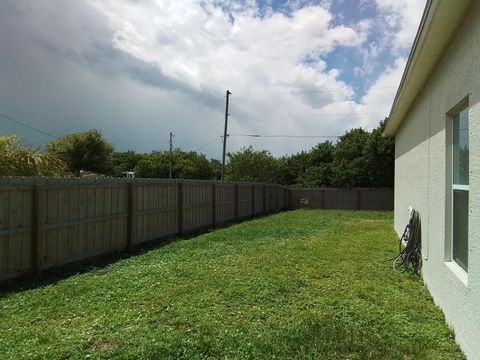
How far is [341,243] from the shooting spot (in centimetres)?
1062

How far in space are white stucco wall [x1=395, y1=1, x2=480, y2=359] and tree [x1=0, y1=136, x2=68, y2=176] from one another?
302 inches

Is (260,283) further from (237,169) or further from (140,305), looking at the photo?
(237,169)

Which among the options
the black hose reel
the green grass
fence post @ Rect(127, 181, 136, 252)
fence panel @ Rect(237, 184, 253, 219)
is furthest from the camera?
fence panel @ Rect(237, 184, 253, 219)

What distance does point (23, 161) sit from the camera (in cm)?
917

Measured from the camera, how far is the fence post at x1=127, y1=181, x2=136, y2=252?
953 cm

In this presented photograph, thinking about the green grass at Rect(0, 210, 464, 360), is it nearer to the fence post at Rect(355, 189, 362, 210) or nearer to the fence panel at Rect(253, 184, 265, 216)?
the fence panel at Rect(253, 184, 265, 216)

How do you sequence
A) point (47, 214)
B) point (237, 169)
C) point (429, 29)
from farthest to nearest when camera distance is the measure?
point (237, 169)
point (47, 214)
point (429, 29)

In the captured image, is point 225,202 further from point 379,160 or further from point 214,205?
point 379,160

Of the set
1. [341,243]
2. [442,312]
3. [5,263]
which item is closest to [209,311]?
[442,312]

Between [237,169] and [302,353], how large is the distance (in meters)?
30.4

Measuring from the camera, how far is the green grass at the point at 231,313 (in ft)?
12.3

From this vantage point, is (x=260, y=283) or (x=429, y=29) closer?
(x=429, y=29)

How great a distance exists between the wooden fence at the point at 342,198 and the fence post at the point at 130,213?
20349mm

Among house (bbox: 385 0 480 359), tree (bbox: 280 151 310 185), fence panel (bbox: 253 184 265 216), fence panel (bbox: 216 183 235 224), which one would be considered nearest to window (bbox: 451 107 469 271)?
house (bbox: 385 0 480 359)
